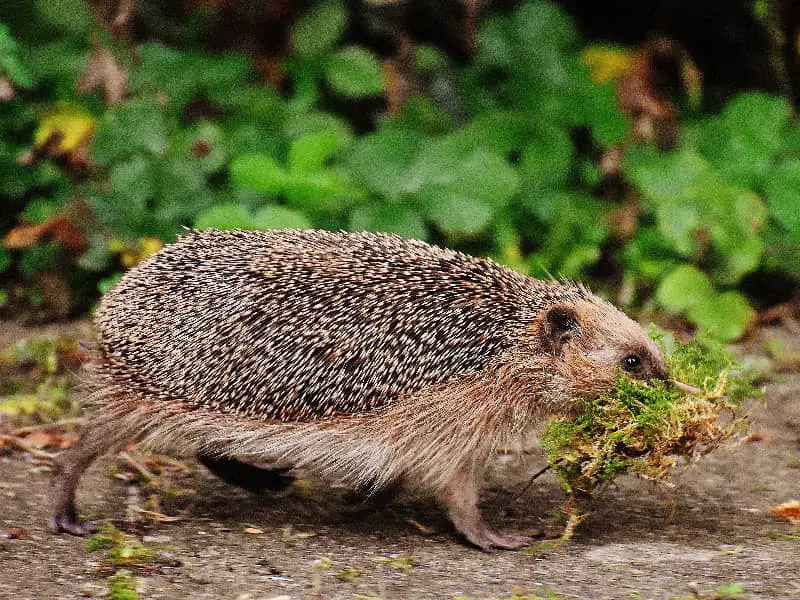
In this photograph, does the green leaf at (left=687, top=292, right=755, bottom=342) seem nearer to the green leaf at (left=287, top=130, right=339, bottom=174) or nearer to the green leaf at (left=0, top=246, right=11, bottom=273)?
the green leaf at (left=287, top=130, right=339, bottom=174)

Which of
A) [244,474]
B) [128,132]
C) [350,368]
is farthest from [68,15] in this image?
[350,368]

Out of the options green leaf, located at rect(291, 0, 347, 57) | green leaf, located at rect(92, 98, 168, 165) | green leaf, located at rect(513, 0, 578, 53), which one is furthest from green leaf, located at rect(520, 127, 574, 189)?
green leaf, located at rect(92, 98, 168, 165)

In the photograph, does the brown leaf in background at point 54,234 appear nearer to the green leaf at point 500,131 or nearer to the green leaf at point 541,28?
the green leaf at point 500,131

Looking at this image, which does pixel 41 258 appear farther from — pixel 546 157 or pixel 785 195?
pixel 785 195

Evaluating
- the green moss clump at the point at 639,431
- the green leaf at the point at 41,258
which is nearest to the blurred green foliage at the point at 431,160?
the green leaf at the point at 41,258

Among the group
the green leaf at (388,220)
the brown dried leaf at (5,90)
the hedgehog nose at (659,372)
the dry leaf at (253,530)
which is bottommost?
the dry leaf at (253,530)

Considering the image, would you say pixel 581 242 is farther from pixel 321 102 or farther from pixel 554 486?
pixel 554 486
